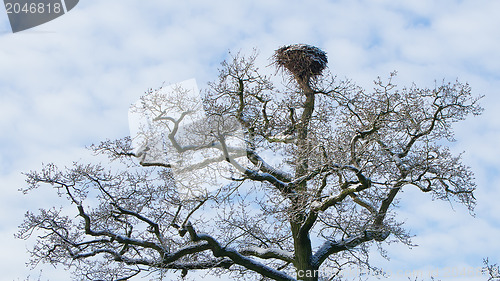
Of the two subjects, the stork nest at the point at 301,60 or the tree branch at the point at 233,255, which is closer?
the tree branch at the point at 233,255

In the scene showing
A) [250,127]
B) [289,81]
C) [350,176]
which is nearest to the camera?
[350,176]

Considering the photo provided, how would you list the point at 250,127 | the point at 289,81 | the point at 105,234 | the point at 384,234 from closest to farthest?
the point at 105,234 < the point at 384,234 < the point at 250,127 < the point at 289,81

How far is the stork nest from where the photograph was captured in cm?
1273

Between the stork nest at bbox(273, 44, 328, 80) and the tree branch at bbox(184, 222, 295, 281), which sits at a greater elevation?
the stork nest at bbox(273, 44, 328, 80)

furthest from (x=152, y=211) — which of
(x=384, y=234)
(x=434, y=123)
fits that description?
(x=434, y=123)

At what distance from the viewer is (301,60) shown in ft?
42.0

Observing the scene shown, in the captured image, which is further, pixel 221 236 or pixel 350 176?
pixel 221 236

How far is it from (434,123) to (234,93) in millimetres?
4423

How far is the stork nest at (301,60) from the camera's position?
12.7 meters

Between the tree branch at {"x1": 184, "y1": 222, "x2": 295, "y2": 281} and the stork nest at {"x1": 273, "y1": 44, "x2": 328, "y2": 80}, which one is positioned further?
the stork nest at {"x1": 273, "y1": 44, "x2": 328, "y2": 80}

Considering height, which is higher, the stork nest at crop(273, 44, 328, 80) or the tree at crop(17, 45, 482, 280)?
the stork nest at crop(273, 44, 328, 80)

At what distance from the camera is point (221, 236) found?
11.1 m

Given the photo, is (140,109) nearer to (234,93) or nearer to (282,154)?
(234,93)

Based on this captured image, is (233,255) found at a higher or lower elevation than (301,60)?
lower
